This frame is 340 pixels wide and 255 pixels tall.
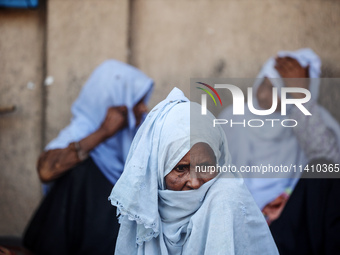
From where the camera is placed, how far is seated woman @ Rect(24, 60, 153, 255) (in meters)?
3.38

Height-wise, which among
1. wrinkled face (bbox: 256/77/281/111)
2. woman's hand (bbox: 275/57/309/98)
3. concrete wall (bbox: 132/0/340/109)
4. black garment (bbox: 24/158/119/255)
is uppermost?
concrete wall (bbox: 132/0/340/109)

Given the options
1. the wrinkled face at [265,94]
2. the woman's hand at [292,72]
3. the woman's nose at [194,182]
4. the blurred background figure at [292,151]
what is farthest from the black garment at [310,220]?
the woman's nose at [194,182]

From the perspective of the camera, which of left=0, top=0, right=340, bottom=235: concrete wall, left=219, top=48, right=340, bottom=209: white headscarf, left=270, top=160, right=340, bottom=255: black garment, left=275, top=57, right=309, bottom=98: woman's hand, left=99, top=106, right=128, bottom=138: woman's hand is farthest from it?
left=0, top=0, right=340, bottom=235: concrete wall

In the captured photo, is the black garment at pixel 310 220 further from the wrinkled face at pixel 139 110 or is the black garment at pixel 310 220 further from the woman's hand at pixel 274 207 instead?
the wrinkled face at pixel 139 110

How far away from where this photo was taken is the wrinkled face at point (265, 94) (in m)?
3.88

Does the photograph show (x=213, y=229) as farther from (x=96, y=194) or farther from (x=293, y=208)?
(x=96, y=194)

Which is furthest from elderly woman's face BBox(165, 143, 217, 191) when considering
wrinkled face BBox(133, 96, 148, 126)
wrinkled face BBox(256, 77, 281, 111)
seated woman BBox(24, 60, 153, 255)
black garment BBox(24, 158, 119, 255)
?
wrinkled face BBox(256, 77, 281, 111)

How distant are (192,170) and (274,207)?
5.51 ft

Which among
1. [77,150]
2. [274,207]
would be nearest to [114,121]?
[77,150]

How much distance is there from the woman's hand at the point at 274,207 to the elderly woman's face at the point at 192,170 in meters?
1.50

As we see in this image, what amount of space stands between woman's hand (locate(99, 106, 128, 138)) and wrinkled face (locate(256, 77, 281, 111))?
1.11m

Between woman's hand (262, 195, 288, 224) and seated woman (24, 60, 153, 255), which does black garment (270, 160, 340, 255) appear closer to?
woman's hand (262, 195, 288, 224)

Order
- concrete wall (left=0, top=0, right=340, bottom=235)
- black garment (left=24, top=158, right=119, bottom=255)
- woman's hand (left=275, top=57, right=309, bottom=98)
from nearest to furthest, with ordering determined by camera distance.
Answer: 1. black garment (left=24, top=158, right=119, bottom=255)
2. woman's hand (left=275, top=57, right=309, bottom=98)
3. concrete wall (left=0, top=0, right=340, bottom=235)

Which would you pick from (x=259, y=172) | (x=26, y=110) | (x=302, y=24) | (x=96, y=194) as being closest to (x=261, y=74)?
(x=302, y=24)
